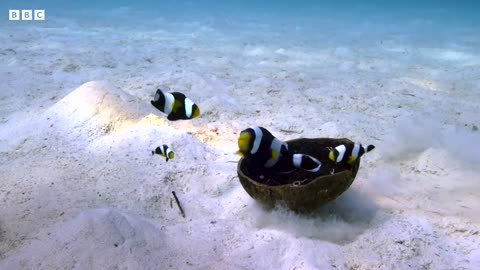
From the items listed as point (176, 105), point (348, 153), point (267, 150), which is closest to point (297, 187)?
point (267, 150)

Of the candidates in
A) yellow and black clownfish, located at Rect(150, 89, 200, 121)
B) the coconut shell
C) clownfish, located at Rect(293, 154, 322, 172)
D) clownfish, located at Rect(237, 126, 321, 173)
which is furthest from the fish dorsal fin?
clownfish, located at Rect(293, 154, 322, 172)

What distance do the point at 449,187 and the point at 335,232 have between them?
5.44 feet

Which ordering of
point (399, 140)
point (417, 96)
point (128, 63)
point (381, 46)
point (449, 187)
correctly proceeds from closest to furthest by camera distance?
point (449, 187)
point (399, 140)
point (417, 96)
point (128, 63)
point (381, 46)

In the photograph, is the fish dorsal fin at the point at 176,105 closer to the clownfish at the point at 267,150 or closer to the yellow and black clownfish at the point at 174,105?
the yellow and black clownfish at the point at 174,105

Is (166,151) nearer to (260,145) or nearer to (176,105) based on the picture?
(176,105)

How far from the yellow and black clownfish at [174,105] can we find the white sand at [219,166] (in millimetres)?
1000

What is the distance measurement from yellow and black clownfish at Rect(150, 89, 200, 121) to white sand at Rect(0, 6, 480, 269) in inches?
39.4

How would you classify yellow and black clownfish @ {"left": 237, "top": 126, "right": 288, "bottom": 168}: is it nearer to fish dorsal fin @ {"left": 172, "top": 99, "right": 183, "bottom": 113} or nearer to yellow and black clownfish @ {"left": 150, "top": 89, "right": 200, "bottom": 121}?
yellow and black clownfish @ {"left": 150, "top": 89, "right": 200, "bottom": 121}

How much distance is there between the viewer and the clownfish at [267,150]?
2.75m

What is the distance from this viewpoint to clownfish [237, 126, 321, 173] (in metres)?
2.75

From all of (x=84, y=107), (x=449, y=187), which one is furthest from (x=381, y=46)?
(x=84, y=107)

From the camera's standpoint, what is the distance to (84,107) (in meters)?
5.02

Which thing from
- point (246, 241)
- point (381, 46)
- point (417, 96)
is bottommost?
point (246, 241)

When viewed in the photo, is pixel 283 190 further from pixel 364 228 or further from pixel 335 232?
pixel 364 228
